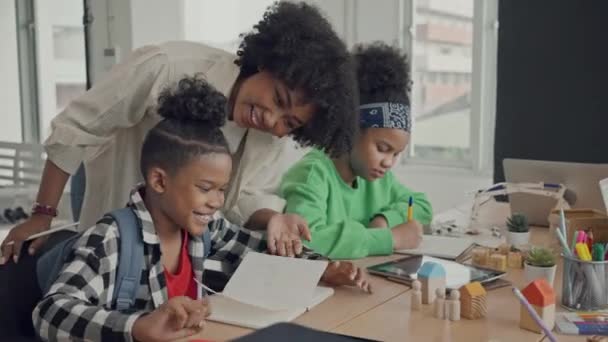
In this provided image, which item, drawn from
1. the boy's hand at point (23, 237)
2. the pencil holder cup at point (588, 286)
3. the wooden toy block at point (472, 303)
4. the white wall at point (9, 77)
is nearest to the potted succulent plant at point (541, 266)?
the pencil holder cup at point (588, 286)

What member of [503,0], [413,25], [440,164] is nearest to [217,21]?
[413,25]

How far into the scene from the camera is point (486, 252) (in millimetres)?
1648

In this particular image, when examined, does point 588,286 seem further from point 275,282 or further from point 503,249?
point 275,282

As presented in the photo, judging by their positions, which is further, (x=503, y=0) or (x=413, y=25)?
(x=413, y=25)

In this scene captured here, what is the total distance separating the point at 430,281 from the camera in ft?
4.42

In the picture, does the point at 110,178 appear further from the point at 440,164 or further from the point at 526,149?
the point at 440,164

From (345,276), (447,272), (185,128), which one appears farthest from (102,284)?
(447,272)

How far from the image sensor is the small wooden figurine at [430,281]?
1.34m

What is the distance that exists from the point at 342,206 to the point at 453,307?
736 mm

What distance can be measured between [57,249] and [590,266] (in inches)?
37.8

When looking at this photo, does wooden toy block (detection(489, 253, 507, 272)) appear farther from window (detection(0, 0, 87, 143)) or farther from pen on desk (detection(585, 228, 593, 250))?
window (detection(0, 0, 87, 143))

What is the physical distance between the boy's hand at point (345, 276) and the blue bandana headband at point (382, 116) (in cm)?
55

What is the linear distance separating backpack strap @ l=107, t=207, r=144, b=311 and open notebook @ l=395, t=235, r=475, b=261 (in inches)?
26.2

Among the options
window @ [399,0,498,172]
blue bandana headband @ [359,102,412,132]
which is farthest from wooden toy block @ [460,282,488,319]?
window @ [399,0,498,172]
